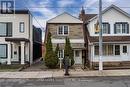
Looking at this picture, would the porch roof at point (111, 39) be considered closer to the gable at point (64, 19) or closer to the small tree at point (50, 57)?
the gable at point (64, 19)

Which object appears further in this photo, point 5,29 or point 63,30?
point 5,29

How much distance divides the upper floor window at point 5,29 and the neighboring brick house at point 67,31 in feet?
16.1

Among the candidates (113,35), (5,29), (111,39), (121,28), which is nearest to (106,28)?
(113,35)

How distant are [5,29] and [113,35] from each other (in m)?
13.6

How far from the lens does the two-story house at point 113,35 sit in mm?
40719

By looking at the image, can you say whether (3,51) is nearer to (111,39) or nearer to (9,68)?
(9,68)

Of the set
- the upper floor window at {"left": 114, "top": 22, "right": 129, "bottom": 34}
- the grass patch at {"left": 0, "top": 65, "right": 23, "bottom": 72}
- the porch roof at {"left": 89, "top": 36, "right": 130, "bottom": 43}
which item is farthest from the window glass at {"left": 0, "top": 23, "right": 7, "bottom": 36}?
the upper floor window at {"left": 114, "top": 22, "right": 129, "bottom": 34}

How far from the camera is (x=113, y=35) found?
4175 cm

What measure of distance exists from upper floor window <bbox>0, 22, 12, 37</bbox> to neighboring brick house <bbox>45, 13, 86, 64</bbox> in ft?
16.1

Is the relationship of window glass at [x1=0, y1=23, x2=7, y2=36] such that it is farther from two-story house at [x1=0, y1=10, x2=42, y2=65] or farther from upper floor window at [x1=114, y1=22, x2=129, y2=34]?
upper floor window at [x1=114, y1=22, x2=129, y2=34]

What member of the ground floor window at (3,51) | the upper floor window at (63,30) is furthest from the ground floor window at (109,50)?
the ground floor window at (3,51)

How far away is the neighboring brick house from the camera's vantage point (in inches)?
1713

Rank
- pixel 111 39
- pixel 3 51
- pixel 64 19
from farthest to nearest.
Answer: pixel 3 51 < pixel 64 19 < pixel 111 39

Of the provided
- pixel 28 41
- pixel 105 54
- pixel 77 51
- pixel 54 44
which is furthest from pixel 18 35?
pixel 105 54
